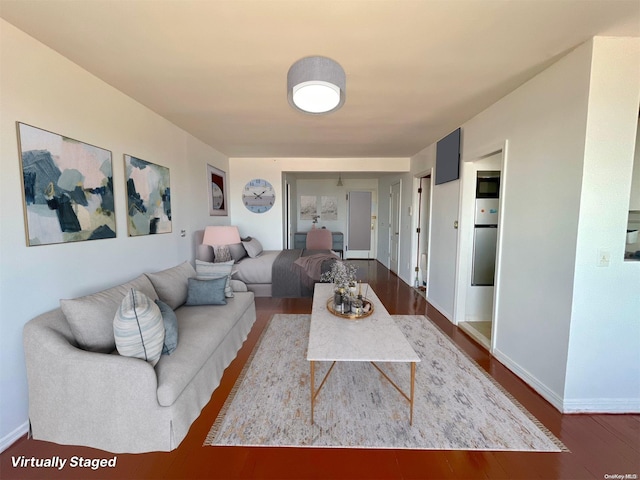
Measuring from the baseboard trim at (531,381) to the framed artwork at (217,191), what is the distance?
4.33 metres

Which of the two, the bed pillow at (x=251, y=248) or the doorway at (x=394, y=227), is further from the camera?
the doorway at (x=394, y=227)

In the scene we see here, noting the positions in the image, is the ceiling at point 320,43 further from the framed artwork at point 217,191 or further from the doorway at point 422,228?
the doorway at point 422,228

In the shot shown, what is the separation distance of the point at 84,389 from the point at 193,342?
1.91ft

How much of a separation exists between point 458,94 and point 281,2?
1756mm

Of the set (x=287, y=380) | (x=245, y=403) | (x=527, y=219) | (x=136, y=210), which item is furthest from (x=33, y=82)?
(x=527, y=219)

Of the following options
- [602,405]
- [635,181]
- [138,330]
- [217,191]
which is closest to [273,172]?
[217,191]

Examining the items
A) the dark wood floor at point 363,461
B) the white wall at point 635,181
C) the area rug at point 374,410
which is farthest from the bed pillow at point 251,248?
the white wall at point 635,181

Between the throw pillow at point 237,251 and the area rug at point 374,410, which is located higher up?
the throw pillow at point 237,251

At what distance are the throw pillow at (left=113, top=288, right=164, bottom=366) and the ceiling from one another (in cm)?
159

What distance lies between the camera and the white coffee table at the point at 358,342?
1.56m

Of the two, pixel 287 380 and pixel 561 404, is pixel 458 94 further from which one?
pixel 287 380

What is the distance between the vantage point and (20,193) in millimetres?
1563

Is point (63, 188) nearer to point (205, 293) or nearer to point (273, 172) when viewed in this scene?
point (205, 293)

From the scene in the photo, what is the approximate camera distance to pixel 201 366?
1790mm
